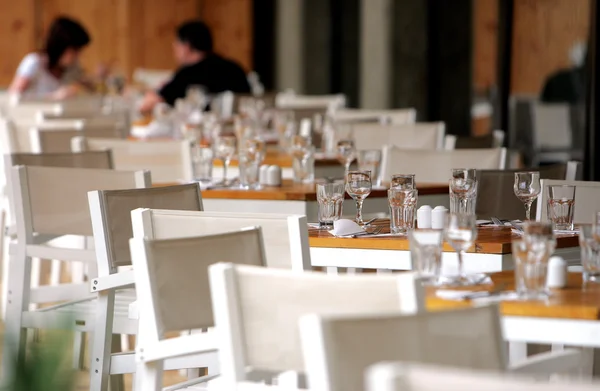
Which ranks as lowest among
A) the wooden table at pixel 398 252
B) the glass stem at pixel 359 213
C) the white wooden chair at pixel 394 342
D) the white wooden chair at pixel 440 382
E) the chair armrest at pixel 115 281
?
the chair armrest at pixel 115 281

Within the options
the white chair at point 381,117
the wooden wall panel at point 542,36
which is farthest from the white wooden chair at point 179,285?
the white chair at point 381,117

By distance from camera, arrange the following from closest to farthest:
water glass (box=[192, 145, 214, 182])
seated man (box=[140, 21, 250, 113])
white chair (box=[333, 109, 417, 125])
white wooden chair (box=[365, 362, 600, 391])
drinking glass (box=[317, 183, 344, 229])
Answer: white wooden chair (box=[365, 362, 600, 391]), drinking glass (box=[317, 183, 344, 229]), water glass (box=[192, 145, 214, 182]), white chair (box=[333, 109, 417, 125]), seated man (box=[140, 21, 250, 113])

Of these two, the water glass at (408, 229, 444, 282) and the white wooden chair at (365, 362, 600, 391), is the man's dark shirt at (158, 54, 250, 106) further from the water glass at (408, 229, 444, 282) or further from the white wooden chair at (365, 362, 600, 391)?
the white wooden chair at (365, 362, 600, 391)

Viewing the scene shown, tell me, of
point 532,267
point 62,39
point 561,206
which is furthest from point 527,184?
point 62,39

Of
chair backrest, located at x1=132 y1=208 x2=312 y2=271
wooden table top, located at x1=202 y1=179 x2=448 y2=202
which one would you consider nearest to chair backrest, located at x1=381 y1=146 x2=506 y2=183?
wooden table top, located at x1=202 y1=179 x2=448 y2=202

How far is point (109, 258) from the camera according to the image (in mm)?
3043

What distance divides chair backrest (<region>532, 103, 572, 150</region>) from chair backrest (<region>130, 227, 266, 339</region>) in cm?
469

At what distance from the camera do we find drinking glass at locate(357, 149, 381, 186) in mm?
4512

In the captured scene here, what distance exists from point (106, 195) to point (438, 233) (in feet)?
3.42

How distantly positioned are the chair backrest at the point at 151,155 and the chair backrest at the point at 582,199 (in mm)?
1817

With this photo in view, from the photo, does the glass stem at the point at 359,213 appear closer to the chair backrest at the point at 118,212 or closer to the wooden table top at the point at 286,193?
the chair backrest at the point at 118,212

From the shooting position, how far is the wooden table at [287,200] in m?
3.97

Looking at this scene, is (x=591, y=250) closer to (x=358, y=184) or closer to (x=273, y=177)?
(x=358, y=184)

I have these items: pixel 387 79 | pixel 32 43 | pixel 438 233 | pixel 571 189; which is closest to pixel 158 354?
pixel 438 233
